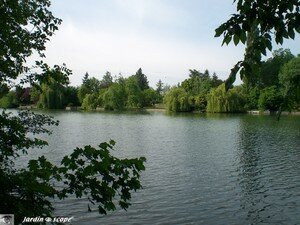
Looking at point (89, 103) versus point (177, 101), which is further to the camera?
point (89, 103)

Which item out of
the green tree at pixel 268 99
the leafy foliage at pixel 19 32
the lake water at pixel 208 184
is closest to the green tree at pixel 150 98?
the green tree at pixel 268 99

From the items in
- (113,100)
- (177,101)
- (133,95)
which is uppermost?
(133,95)

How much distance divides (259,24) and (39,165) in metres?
3.52

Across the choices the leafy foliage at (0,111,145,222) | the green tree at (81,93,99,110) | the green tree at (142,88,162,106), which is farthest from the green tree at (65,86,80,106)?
the leafy foliage at (0,111,145,222)

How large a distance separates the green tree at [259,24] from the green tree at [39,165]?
84.3 inches

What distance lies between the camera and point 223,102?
7588cm

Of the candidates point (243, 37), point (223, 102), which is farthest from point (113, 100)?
point (243, 37)

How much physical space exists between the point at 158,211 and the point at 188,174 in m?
5.80

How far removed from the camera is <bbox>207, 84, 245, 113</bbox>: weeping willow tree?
75.8 m

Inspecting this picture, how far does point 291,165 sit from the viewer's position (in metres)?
20.2

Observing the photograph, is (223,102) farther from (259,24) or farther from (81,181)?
(259,24)

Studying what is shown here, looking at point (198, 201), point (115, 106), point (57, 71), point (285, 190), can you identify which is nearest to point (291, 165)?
point (285, 190)

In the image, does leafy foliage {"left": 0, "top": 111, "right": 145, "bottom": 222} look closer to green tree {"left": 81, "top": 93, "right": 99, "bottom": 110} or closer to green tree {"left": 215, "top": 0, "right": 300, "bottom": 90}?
green tree {"left": 215, "top": 0, "right": 300, "bottom": 90}

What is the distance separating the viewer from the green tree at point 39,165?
15.1ft
